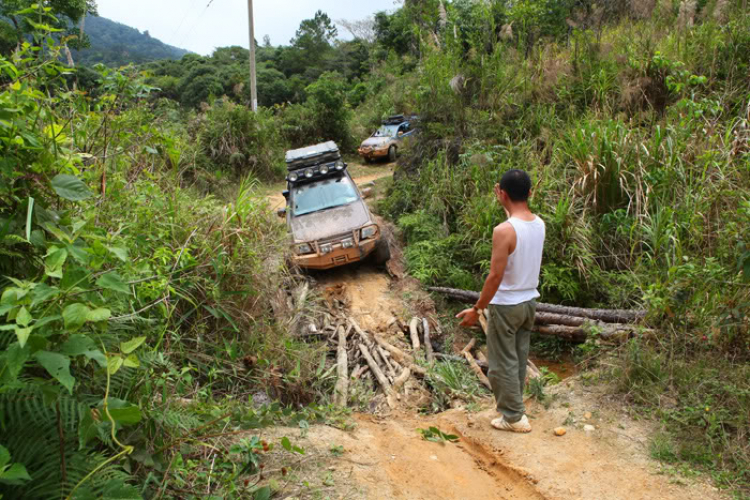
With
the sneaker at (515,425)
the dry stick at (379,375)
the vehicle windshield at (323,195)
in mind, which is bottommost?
the dry stick at (379,375)

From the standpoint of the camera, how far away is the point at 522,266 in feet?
12.0

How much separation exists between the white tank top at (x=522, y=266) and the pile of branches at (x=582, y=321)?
5.42ft

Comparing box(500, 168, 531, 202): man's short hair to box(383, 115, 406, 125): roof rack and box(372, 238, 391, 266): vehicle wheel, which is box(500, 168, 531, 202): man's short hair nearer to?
box(372, 238, 391, 266): vehicle wheel

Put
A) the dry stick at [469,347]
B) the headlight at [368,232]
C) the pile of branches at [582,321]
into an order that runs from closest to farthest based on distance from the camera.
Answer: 1. the pile of branches at [582,321]
2. the dry stick at [469,347]
3. the headlight at [368,232]

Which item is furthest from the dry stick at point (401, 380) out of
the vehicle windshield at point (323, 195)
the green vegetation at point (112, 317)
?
the vehicle windshield at point (323, 195)

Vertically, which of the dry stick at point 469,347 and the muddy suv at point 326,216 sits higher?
the muddy suv at point 326,216

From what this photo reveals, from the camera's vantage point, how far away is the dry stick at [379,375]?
5.41 meters

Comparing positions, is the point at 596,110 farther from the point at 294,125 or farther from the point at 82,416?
the point at 294,125

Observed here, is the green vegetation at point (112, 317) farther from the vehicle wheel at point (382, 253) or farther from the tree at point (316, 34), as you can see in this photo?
the tree at point (316, 34)

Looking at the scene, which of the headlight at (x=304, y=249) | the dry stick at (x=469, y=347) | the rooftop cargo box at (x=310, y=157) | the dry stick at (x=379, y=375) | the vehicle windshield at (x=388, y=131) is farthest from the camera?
the vehicle windshield at (x=388, y=131)

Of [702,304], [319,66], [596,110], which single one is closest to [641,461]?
[702,304]

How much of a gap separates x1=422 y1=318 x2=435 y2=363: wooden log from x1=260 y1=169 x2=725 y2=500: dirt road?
1750mm

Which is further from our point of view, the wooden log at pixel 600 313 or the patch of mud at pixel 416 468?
the wooden log at pixel 600 313

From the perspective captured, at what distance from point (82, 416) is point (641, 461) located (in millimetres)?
3435
